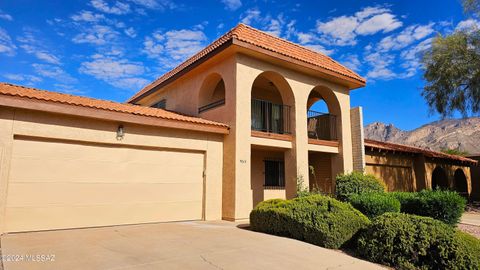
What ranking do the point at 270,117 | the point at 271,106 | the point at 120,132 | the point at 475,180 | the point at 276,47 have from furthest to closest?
the point at 475,180, the point at 271,106, the point at 270,117, the point at 276,47, the point at 120,132

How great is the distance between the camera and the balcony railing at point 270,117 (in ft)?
43.9

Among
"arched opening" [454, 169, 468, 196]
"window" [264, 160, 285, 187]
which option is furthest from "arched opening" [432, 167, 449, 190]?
"window" [264, 160, 285, 187]

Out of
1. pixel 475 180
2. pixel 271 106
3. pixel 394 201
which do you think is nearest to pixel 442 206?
pixel 394 201

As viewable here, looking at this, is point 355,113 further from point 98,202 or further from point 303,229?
point 98,202

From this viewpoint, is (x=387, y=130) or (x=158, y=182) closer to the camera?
(x=158, y=182)

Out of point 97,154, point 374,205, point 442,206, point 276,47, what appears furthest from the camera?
point 276,47

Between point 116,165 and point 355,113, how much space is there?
11.0 m

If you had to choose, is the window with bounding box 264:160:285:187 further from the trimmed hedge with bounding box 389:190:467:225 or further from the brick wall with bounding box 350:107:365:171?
the trimmed hedge with bounding box 389:190:467:225

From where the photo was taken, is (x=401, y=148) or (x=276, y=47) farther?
(x=401, y=148)

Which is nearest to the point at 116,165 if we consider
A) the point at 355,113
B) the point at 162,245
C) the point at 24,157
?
the point at 24,157

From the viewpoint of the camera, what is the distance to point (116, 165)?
9.35 metres

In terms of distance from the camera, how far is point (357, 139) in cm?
1525

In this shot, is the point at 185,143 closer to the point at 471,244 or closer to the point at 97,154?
the point at 97,154

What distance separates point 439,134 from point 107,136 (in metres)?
93.3
